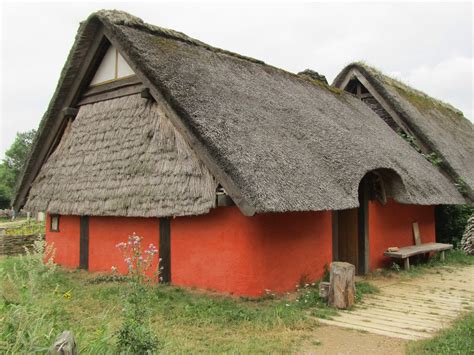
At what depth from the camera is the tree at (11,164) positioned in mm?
38406

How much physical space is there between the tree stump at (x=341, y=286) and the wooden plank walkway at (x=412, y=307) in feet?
0.61

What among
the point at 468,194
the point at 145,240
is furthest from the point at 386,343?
the point at 468,194

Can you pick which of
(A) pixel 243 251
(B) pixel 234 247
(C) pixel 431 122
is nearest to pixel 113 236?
(B) pixel 234 247

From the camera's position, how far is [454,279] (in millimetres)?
10070

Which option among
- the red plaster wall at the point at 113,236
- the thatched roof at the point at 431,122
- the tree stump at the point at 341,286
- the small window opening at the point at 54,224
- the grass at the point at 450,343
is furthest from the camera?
the thatched roof at the point at 431,122

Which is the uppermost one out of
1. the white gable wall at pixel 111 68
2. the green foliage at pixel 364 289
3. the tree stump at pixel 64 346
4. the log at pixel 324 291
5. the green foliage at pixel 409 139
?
the white gable wall at pixel 111 68

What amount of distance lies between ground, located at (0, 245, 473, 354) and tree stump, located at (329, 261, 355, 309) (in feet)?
0.81

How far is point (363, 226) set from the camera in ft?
34.2

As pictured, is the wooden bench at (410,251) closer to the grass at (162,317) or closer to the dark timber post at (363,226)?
the dark timber post at (363,226)

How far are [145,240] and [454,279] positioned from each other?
648cm

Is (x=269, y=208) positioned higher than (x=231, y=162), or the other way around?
(x=231, y=162)

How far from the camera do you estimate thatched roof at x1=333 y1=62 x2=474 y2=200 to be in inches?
534

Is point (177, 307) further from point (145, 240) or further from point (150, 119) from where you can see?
point (150, 119)

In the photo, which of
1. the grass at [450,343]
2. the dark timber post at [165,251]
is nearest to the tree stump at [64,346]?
the grass at [450,343]
